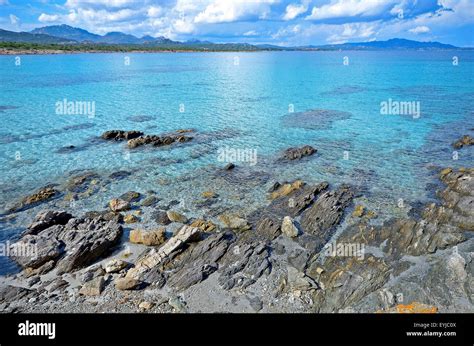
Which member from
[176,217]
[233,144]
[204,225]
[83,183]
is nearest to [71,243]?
[176,217]

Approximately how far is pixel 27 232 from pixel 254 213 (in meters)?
13.9

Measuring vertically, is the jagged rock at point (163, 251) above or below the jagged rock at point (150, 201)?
below

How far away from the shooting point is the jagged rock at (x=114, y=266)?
1642 centimetres

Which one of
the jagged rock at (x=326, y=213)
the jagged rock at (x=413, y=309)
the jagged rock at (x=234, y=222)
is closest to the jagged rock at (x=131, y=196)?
the jagged rock at (x=234, y=222)

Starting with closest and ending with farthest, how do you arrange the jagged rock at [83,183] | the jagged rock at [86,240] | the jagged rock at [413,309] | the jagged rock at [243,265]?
the jagged rock at [413,309]
the jagged rock at [243,265]
the jagged rock at [86,240]
the jagged rock at [83,183]

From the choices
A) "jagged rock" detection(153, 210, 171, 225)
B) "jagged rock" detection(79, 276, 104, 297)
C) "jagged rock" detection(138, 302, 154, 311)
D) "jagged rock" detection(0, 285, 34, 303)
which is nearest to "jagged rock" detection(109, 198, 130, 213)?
"jagged rock" detection(153, 210, 171, 225)

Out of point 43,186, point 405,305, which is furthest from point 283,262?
point 43,186

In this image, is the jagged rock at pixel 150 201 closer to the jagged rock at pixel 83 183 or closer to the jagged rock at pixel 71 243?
the jagged rock at pixel 71 243

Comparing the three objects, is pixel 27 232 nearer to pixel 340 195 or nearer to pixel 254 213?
pixel 254 213

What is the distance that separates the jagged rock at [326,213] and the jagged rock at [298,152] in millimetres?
8517

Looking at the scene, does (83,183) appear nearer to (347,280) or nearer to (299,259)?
(299,259)

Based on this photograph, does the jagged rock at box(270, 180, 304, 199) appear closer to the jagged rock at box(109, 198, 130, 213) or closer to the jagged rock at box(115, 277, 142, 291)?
the jagged rock at box(109, 198, 130, 213)

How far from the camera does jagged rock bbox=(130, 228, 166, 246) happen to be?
18.7m

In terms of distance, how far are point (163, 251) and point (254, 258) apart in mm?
4882
